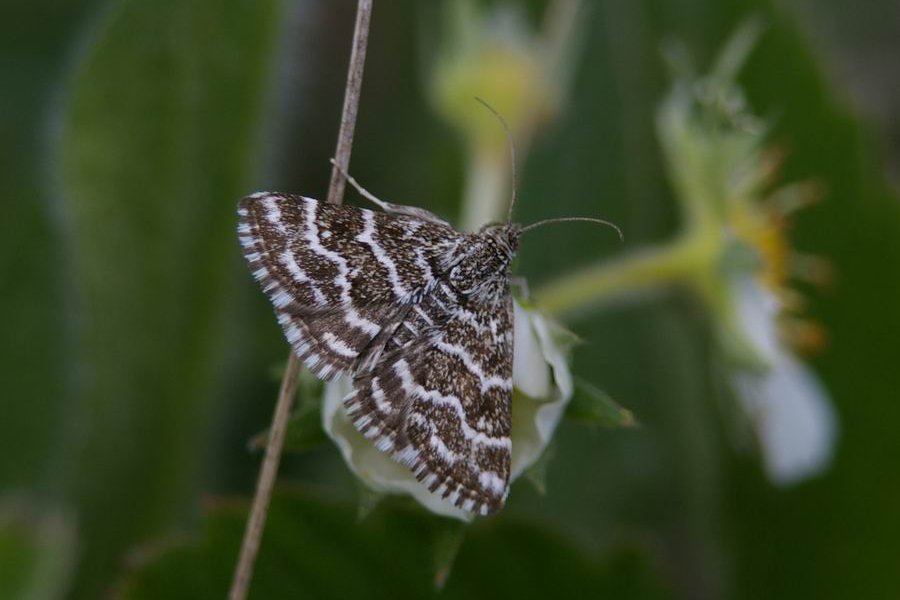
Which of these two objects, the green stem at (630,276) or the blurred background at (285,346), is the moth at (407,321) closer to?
the blurred background at (285,346)

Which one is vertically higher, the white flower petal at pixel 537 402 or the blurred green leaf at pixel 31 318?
the white flower petal at pixel 537 402

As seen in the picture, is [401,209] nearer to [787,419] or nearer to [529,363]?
[529,363]

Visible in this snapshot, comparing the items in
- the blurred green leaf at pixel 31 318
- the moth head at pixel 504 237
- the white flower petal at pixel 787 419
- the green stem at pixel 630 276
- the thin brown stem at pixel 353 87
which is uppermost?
the thin brown stem at pixel 353 87

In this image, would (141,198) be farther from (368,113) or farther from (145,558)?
(368,113)

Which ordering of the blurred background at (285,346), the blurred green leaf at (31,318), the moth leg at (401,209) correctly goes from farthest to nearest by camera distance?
1. the blurred green leaf at (31,318)
2. the blurred background at (285,346)
3. the moth leg at (401,209)

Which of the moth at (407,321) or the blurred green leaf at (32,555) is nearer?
A: the moth at (407,321)

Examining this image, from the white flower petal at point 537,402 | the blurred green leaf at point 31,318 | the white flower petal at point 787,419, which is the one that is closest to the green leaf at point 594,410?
the white flower petal at point 537,402

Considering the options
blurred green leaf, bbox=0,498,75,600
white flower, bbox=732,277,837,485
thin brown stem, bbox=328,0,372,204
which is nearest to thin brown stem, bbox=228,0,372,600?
thin brown stem, bbox=328,0,372,204
